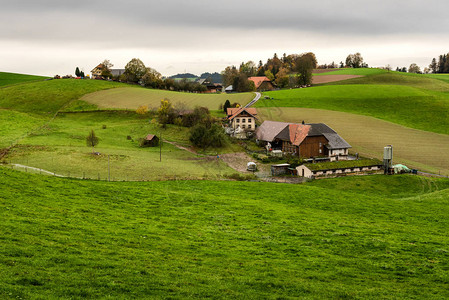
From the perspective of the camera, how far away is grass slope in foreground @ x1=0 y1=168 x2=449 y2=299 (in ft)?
59.5

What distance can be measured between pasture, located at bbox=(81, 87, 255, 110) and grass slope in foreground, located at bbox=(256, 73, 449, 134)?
13688 mm

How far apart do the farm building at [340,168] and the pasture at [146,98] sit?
51.2 metres

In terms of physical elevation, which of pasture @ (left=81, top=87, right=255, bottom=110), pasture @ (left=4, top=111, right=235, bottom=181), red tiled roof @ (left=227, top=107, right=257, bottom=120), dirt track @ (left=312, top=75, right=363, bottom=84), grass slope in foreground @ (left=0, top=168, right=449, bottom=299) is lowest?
grass slope in foreground @ (left=0, top=168, right=449, bottom=299)

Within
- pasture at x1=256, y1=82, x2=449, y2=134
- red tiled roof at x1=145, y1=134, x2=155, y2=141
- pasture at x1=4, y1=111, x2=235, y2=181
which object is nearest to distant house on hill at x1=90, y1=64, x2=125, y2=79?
pasture at x1=4, y1=111, x2=235, y2=181

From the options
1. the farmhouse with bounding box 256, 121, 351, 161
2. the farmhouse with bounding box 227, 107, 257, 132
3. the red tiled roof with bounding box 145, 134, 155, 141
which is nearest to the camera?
the farmhouse with bounding box 256, 121, 351, 161

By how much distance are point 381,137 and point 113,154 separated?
5805 cm

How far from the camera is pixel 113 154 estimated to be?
64.6 metres

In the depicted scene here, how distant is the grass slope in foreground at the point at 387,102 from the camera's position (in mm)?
96375

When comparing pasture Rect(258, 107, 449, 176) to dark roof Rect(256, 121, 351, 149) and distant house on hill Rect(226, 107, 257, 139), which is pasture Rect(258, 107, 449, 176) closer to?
dark roof Rect(256, 121, 351, 149)

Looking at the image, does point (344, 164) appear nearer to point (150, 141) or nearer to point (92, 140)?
point (150, 141)

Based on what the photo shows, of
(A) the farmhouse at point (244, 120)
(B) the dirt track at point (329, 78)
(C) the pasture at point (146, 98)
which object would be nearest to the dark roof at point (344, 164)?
(A) the farmhouse at point (244, 120)

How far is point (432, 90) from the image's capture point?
130000 millimetres

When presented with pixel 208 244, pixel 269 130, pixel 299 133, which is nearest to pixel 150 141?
pixel 269 130

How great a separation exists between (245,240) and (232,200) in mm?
13655
